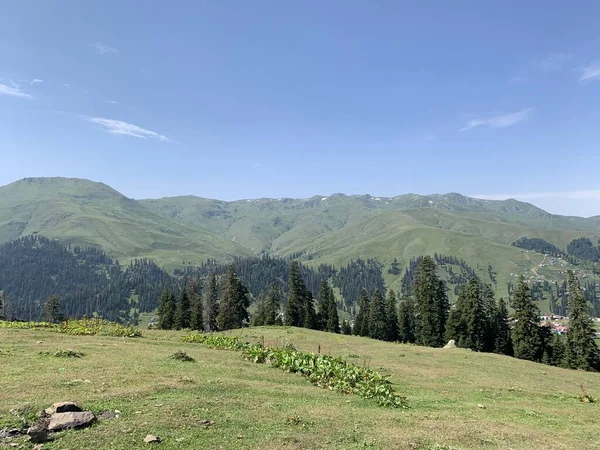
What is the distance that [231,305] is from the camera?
306ft

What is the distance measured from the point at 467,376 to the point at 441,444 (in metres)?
20.5

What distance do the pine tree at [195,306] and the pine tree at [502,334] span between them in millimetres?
65776

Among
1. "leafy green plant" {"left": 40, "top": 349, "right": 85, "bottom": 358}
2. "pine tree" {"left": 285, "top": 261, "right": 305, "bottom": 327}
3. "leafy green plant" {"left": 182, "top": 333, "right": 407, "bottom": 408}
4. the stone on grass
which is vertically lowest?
"pine tree" {"left": 285, "top": 261, "right": 305, "bottom": 327}

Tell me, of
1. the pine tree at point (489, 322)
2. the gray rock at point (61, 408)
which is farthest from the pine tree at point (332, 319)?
the gray rock at point (61, 408)

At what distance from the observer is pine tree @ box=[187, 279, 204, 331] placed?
313ft

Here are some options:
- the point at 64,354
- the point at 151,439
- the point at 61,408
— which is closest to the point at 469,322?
the point at 64,354

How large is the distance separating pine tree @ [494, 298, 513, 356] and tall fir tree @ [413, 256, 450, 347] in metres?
11.2

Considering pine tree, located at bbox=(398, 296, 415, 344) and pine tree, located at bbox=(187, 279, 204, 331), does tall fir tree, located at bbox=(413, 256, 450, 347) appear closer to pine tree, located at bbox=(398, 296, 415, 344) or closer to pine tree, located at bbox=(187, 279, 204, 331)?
pine tree, located at bbox=(398, 296, 415, 344)

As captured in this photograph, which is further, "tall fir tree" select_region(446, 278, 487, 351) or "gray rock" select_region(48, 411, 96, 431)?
"tall fir tree" select_region(446, 278, 487, 351)

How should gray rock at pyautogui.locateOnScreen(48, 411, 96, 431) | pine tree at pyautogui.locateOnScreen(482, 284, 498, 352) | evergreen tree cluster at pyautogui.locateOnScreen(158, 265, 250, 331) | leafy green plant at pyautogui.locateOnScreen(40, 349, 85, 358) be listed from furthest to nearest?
1. evergreen tree cluster at pyautogui.locateOnScreen(158, 265, 250, 331)
2. pine tree at pyautogui.locateOnScreen(482, 284, 498, 352)
3. leafy green plant at pyautogui.locateOnScreen(40, 349, 85, 358)
4. gray rock at pyautogui.locateOnScreen(48, 411, 96, 431)

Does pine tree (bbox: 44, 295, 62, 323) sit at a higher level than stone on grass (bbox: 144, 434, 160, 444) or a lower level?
lower

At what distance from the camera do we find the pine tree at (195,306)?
9544 cm

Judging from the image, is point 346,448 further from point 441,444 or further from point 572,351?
point 572,351

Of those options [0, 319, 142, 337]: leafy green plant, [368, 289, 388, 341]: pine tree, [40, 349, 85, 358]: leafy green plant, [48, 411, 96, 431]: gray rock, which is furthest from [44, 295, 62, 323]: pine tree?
[48, 411, 96, 431]: gray rock
